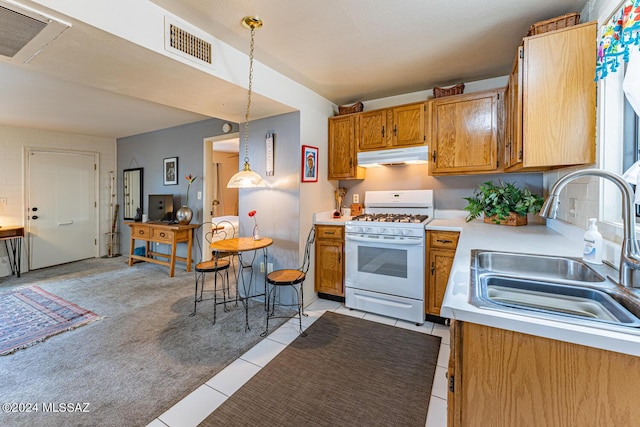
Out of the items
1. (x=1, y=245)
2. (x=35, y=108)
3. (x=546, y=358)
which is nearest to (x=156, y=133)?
(x=35, y=108)

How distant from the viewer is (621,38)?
1.13 meters

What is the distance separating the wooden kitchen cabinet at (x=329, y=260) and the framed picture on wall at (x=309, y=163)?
576 mm

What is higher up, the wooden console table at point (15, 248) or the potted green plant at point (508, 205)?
the potted green plant at point (508, 205)

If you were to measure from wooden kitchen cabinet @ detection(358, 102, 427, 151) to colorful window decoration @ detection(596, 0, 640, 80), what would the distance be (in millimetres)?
1599

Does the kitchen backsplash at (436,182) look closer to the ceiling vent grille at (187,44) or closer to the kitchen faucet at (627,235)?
the kitchen faucet at (627,235)

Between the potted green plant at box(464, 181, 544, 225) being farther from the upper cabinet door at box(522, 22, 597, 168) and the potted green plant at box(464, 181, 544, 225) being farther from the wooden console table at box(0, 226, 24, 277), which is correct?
the wooden console table at box(0, 226, 24, 277)

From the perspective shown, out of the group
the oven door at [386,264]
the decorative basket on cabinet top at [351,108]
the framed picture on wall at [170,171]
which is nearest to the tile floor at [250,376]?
the oven door at [386,264]

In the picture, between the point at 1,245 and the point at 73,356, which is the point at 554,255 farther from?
the point at 1,245

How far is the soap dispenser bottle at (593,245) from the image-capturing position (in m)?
1.19

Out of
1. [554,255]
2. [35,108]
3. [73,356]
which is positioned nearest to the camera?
[554,255]

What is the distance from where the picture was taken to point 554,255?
4.44ft

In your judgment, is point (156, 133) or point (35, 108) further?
point (156, 133)

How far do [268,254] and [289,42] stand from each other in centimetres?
211

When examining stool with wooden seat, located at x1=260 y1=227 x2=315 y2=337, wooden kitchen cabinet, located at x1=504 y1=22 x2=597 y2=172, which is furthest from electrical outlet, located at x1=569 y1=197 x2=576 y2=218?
stool with wooden seat, located at x1=260 y1=227 x2=315 y2=337
